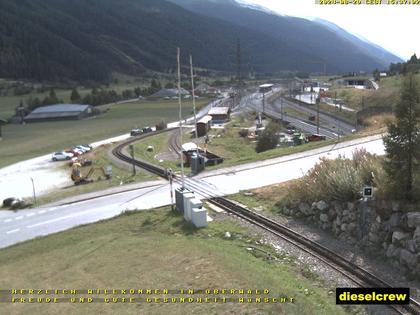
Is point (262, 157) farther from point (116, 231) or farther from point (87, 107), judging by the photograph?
point (87, 107)

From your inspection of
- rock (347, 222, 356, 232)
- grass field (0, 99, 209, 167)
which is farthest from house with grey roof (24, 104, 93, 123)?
rock (347, 222, 356, 232)

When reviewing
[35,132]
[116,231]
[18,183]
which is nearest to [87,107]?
[35,132]

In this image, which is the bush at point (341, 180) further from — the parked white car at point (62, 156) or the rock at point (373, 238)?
the parked white car at point (62, 156)

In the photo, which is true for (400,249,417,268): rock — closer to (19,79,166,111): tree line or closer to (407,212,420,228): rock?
(407,212,420,228): rock

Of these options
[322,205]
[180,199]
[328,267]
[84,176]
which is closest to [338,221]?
[322,205]

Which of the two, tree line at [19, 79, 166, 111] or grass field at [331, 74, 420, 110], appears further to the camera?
tree line at [19, 79, 166, 111]

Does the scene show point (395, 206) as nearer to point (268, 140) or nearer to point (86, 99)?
point (268, 140)
